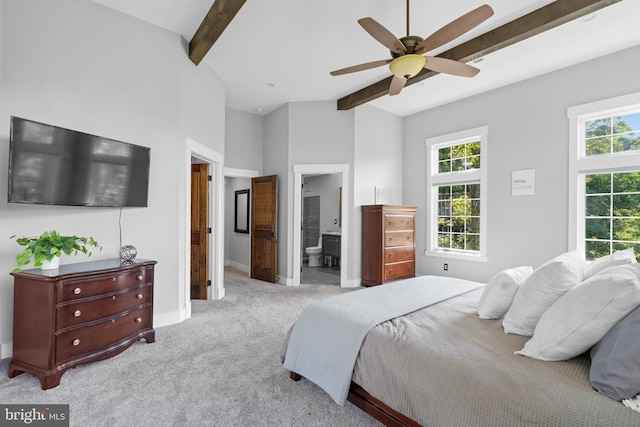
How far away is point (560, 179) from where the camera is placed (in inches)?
157

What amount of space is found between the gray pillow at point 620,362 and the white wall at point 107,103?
11.4 ft

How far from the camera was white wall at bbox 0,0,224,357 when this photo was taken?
8.16 ft

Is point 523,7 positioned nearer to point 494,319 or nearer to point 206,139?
point 494,319

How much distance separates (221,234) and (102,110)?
209 centimetres

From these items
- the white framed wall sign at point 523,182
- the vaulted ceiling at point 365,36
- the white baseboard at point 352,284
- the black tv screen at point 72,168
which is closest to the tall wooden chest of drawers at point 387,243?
the white baseboard at point 352,284

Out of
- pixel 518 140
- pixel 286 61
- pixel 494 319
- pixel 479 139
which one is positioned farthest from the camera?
pixel 479 139

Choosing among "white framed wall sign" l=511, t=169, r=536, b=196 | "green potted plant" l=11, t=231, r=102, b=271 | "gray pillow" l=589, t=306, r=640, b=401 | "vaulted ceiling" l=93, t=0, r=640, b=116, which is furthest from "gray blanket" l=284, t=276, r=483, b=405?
"white framed wall sign" l=511, t=169, r=536, b=196

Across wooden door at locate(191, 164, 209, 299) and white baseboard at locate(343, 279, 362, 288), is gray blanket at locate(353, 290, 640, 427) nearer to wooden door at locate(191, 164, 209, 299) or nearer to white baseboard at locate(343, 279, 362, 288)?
wooden door at locate(191, 164, 209, 299)

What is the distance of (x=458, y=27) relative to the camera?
7.04 ft

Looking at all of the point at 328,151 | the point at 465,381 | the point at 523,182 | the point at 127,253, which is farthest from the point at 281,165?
the point at 465,381

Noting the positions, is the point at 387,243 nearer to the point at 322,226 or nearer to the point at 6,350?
the point at 322,226

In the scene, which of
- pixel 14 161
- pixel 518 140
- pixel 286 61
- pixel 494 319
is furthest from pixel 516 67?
pixel 14 161

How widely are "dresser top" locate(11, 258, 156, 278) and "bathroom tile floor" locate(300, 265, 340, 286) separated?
10.4 feet

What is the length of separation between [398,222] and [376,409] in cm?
362
